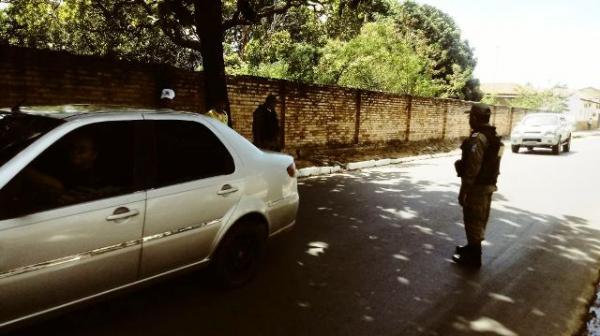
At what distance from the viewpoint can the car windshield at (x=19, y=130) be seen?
274cm

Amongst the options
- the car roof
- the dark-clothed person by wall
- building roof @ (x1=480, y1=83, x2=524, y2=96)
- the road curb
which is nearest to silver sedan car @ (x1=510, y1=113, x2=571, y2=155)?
the road curb

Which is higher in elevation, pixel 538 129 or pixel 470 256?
pixel 538 129

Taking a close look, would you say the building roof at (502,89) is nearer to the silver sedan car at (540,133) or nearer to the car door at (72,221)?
the silver sedan car at (540,133)

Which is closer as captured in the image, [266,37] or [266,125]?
[266,125]

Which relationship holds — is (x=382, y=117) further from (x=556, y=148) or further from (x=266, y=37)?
(x=266, y=37)

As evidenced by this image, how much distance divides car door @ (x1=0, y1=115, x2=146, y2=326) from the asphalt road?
25.6 inches

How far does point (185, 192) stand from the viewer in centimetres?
337

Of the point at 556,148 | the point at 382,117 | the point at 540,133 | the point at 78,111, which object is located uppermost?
the point at 78,111

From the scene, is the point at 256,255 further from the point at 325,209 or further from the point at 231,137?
the point at 325,209

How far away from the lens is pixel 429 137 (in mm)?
21000

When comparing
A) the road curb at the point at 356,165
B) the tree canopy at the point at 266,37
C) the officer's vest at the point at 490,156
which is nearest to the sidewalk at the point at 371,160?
the road curb at the point at 356,165

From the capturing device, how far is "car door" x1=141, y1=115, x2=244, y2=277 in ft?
10.6

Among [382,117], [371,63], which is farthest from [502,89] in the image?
[382,117]

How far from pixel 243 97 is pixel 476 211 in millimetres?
7368
